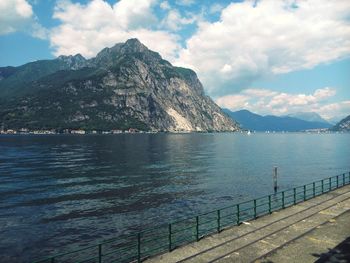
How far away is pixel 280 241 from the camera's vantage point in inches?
930

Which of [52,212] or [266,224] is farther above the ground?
[266,224]

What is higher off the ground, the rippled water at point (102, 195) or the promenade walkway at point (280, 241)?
the promenade walkway at point (280, 241)

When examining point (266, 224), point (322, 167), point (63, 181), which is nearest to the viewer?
point (266, 224)

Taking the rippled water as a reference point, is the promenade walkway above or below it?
above

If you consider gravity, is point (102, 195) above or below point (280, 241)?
below

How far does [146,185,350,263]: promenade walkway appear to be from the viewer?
822 inches

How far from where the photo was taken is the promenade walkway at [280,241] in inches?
822

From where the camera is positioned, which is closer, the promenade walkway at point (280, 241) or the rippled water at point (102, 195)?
the promenade walkway at point (280, 241)

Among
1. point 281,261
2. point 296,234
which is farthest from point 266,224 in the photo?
point 281,261

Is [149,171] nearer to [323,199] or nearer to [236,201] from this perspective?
[236,201]

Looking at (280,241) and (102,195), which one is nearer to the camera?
(280,241)

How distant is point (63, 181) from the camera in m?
75.5

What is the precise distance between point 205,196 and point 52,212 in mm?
26398

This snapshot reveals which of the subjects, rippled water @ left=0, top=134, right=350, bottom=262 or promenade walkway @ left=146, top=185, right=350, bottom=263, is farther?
rippled water @ left=0, top=134, right=350, bottom=262
